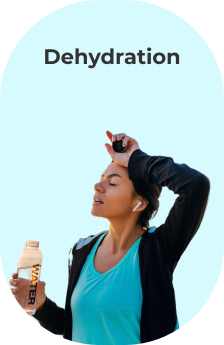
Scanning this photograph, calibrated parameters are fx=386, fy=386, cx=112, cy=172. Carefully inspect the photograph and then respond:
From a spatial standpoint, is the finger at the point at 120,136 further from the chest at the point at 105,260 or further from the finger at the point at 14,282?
the finger at the point at 14,282

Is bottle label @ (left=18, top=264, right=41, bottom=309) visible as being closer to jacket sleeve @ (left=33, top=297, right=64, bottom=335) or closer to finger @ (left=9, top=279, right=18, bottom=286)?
finger @ (left=9, top=279, right=18, bottom=286)

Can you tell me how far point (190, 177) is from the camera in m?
1.12

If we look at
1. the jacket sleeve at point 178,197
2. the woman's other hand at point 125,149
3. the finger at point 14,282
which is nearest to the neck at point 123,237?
the jacket sleeve at point 178,197

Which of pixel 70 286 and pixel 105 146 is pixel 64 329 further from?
pixel 105 146

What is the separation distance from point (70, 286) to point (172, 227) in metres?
0.45

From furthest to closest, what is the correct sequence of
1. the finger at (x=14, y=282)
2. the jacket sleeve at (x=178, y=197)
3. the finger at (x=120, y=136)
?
the finger at (x=120, y=136) < the finger at (x=14, y=282) < the jacket sleeve at (x=178, y=197)

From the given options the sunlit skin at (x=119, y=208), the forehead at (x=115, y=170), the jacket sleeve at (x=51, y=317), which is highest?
the forehead at (x=115, y=170)

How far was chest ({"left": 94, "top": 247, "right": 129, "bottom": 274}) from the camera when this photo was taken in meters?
1.28

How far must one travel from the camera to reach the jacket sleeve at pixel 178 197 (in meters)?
1.11

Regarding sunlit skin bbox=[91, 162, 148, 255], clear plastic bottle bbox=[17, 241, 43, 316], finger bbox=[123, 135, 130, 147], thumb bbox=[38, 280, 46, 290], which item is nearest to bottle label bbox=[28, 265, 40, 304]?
clear plastic bottle bbox=[17, 241, 43, 316]

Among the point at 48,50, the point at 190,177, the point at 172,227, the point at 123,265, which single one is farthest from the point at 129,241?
the point at 48,50

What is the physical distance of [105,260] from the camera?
1317 mm

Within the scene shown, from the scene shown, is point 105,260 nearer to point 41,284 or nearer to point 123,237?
point 123,237

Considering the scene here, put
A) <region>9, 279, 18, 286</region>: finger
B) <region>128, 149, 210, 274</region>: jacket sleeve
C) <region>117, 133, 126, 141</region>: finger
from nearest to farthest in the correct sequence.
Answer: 1. <region>128, 149, 210, 274</region>: jacket sleeve
2. <region>9, 279, 18, 286</region>: finger
3. <region>117, 133, 126, 141</region>: finger
